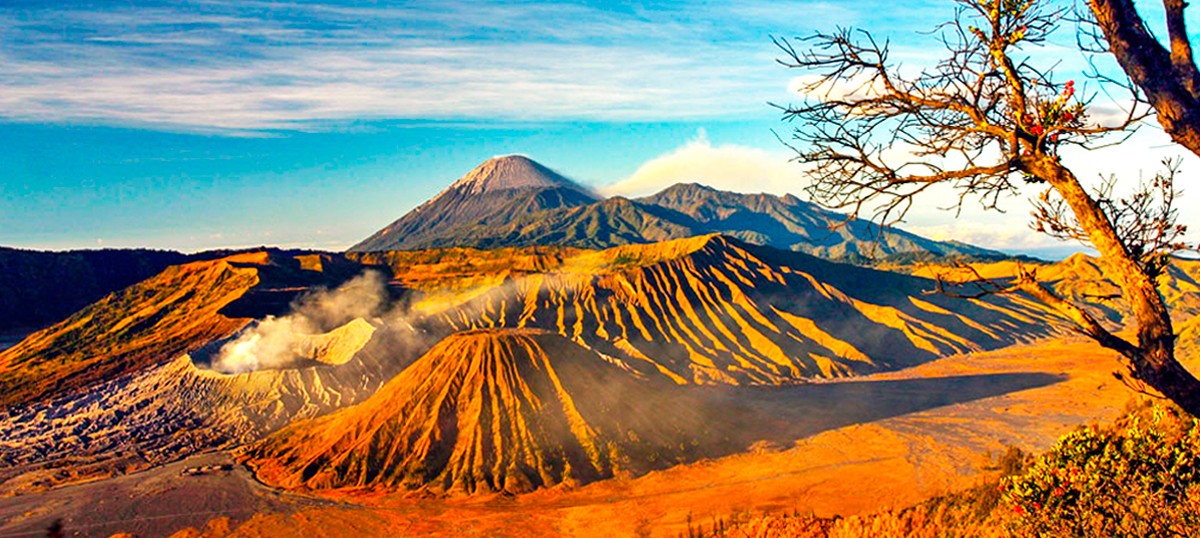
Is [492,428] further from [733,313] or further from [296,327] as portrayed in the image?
[733,313]

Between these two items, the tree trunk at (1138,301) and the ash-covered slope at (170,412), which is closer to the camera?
the tree trunk at (1138,301)

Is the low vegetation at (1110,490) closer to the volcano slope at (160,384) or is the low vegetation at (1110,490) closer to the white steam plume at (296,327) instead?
the volcano slope at (160,384)

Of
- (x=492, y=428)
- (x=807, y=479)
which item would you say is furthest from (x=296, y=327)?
(x=807, y=479)

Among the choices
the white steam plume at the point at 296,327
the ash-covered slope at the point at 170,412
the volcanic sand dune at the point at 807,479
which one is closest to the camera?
the volcanic sand dune at the point at 807,479

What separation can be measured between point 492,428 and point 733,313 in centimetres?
4931

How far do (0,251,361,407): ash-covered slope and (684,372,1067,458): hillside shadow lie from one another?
61693 mm

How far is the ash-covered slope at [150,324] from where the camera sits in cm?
7373

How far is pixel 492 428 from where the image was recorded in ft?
153

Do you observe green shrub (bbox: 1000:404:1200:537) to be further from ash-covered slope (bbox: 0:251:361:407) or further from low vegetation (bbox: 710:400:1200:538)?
ash-covered slope (bbox: 0:251:361:407)

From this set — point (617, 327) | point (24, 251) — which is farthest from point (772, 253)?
point (24, 251)

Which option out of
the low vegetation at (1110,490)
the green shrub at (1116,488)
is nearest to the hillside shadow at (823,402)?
the low vegetation at (1110,490)

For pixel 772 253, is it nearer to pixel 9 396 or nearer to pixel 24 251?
pixel 9 396

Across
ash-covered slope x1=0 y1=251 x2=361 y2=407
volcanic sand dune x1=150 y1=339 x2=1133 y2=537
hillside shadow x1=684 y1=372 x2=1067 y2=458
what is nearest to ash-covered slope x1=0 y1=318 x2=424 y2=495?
ash-covered slope x1=0 y1=251 x2=361 y2=407

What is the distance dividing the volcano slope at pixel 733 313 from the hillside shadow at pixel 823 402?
6853 mm
